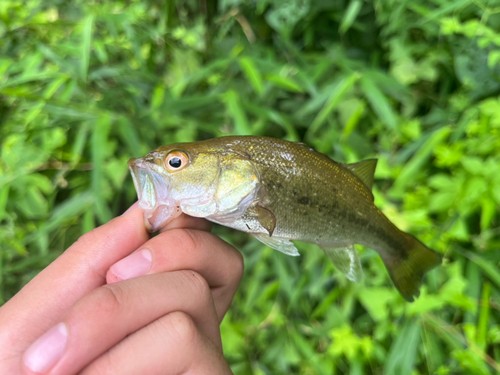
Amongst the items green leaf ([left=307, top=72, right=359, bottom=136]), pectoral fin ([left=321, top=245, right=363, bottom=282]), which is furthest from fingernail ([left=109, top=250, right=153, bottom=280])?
green leaf ([left=307, top=72, right=359, bottom=136])

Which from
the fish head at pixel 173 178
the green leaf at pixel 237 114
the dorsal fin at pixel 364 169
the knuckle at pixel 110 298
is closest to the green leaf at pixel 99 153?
the green leaf at pixel 237 114

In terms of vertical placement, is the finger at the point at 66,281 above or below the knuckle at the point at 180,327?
above

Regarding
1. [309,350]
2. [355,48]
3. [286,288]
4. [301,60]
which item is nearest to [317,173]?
[286,288]

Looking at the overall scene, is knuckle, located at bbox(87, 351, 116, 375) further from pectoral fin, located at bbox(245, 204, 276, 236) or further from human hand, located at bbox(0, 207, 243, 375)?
pectoral fin, located at bbox(245, 204, 276, 236)

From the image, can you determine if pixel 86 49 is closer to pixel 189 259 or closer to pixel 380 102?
pixel 189 259

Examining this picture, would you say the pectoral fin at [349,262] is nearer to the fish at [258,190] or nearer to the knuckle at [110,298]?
the fish at [258,190]
